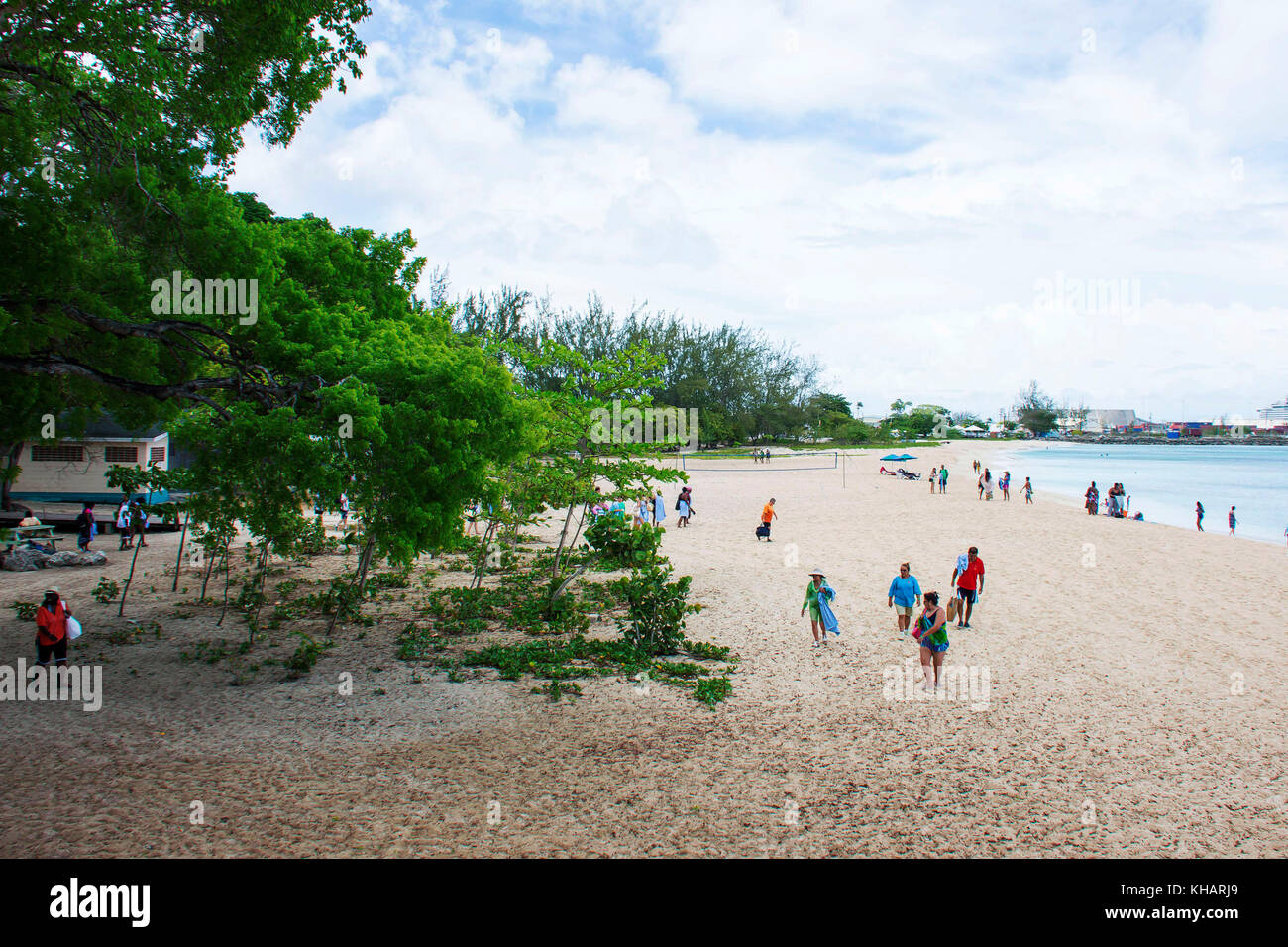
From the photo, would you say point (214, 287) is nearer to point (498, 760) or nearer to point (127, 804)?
point (127, 804)

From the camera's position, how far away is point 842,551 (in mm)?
22172

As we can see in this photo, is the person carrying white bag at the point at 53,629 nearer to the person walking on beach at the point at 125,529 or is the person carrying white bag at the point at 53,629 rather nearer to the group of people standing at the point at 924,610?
the group of people standing at the point at 924,610

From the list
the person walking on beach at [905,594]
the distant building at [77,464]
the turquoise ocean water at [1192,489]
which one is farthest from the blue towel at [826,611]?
the turquoise ocean water at [1192,489]

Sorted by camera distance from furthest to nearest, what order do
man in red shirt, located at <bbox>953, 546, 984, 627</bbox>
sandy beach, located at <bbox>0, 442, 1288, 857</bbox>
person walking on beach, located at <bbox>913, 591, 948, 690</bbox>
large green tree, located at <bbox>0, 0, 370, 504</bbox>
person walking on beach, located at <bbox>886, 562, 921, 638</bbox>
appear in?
1. man in red shirt, located at <bbox>953, 546, 984, 627</bbox>
2. person walking on beach, located at <bbox>886, 562, 921, 638</bbox>
3. person walking on beach, located at <bbox>913, 591, 948, 690</bbox>
4. large green tree, located at <bbox>0, 0, 370, 504</bbox>
5. sandy beach, located at <bbox>0, 442, 1288, 857</bbox>

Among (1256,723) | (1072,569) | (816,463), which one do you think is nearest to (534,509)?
(1256,723)

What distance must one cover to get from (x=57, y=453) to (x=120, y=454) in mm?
2485

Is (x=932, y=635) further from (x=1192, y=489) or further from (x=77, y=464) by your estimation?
(x=1192, y=489)

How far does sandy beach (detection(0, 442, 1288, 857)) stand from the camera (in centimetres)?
631

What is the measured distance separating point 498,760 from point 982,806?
4.79 m

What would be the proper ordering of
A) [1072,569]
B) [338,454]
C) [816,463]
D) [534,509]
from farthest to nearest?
[816,463], [1072,569], [534,509], [338,454]

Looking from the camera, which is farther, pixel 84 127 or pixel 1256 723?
pixel 84 127

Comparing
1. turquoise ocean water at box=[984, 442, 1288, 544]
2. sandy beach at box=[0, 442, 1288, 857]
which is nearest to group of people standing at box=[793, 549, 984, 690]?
sandy beach at box=[0, 442, 1288, 857]

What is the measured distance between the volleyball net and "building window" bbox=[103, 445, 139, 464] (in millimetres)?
34985

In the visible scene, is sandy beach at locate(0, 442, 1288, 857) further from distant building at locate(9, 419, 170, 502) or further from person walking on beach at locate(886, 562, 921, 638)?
distant building at locate(9, 419, 170, 502)
